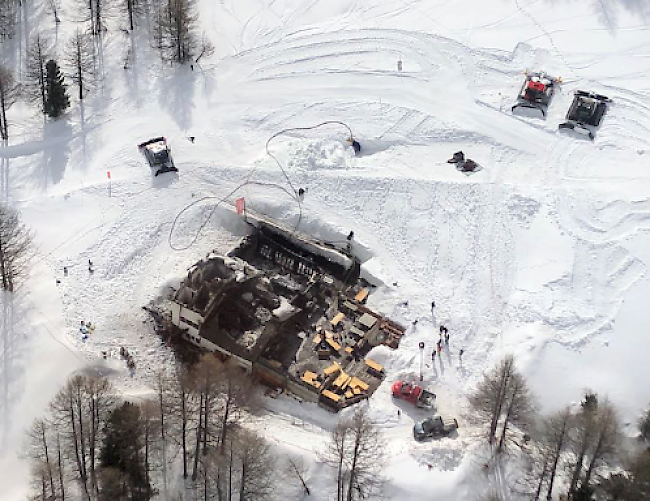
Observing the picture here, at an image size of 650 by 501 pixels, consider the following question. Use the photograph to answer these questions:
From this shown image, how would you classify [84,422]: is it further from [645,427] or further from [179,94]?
[179,94]

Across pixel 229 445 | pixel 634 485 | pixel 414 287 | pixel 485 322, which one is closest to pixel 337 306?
pixel 414 287

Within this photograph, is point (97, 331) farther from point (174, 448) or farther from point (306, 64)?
point (306, 64)

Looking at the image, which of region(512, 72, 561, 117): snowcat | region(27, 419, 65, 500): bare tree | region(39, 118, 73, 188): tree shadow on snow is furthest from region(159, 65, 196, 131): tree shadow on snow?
region(27, 419, 65, 500): bare tree

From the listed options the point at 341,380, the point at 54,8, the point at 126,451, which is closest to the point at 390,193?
the point at 341,380

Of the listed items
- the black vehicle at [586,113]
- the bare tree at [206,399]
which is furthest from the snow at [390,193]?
the bare tree at [206,399]

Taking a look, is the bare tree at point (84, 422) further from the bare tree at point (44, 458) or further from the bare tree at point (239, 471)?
the bare tree at point (239, 471)
